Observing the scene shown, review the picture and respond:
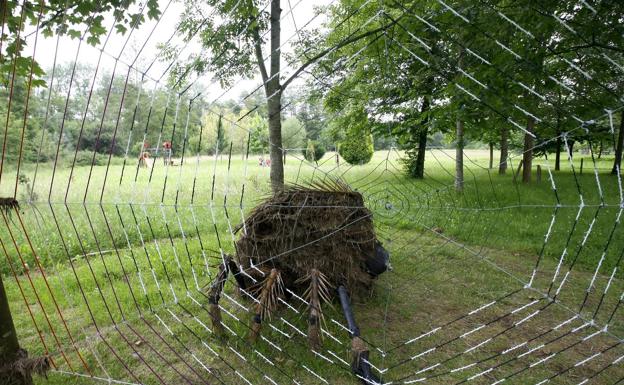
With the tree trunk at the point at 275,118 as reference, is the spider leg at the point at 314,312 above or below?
below

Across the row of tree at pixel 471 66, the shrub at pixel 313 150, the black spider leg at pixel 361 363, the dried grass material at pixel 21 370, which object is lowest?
the dried grass material at pixel 21 370

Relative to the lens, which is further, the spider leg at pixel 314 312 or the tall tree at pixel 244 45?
the tall tree at pixel 244 45

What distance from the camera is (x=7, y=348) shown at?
2232 millimetres

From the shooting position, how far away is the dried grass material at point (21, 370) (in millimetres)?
2154

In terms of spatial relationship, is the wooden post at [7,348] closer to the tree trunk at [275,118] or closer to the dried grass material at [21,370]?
the dried grass material at [21,370]

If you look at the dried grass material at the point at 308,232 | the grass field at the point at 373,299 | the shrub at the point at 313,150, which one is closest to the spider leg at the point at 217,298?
the grass field at the point at 373,299

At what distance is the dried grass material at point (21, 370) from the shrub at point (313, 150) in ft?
6.94

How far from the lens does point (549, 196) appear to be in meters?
4.98

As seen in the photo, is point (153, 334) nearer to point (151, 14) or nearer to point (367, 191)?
point (367, 191)

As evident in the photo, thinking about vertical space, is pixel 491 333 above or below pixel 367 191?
below

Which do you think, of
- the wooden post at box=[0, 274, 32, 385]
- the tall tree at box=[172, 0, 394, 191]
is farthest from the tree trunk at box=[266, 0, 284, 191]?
the wooden post at box=[0, 274, 32, 385]

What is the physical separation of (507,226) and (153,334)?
525 centimetres

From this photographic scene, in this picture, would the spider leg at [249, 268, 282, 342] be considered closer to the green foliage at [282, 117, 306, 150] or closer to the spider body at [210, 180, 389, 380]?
the spider body at [210, 180, 389, 380]

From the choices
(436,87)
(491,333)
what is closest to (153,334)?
(491,333)
